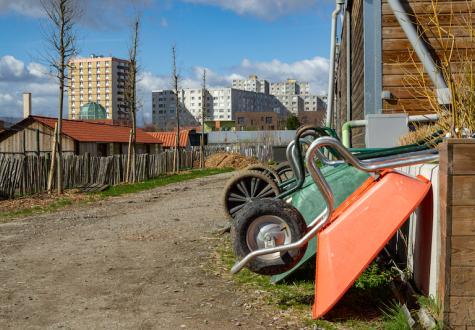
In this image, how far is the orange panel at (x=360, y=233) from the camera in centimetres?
442

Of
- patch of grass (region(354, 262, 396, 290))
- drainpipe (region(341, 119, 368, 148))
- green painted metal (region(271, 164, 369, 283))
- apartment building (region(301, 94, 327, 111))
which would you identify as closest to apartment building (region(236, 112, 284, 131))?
apartment building (region(301, 94, 327, 111))

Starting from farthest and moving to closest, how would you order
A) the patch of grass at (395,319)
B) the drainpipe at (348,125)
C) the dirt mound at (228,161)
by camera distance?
the dirt mound at (228,161) → the drainpipe at (348,125) → the patch of grass at (395,319)

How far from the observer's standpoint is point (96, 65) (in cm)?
13750

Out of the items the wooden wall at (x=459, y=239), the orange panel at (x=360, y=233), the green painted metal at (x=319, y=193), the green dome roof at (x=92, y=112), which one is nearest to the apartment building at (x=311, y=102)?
the green dome roof at (x=92, y=112)

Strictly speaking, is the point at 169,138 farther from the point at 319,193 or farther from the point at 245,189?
the point at 319,193

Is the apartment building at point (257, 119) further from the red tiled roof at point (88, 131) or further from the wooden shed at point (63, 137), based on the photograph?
the wooden shed at point (63, 137)

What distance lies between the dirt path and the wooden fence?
283 inches

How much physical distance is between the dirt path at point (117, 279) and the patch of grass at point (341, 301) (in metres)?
0.24

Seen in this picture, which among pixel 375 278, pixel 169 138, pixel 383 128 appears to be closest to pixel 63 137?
pixel 383 128

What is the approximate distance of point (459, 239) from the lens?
3881mm

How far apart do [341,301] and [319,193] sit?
58.1 inches

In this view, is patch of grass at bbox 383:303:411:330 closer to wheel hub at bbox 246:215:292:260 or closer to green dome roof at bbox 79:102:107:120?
wheel hub at bbox 246:215:292:260

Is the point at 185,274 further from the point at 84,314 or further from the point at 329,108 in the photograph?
the point at 329,108

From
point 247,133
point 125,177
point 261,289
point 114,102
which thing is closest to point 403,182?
point 261,289
